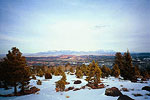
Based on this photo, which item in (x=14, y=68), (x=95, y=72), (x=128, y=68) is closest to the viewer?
(x=14, y=68)

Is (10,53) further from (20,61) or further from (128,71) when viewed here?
(128,71)

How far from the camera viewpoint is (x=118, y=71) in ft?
110

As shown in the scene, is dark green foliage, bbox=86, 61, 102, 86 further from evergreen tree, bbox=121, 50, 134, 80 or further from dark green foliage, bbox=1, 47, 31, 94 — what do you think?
dark green foliage, bbox=1, 47, 31, 94

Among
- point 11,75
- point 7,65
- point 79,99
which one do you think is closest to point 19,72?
point 11,75

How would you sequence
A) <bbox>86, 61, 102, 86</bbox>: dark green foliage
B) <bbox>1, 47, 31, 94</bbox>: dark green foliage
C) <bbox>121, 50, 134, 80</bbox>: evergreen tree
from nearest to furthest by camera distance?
<bbox>1, 47, 31, 94</bbox>: dark green foliage
<bbox>86, 61, 102, 86</bbox>: dark green foliage
<bbox>121, 50, 134, 80</bbox>: evergreen tree

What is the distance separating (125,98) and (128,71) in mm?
22439

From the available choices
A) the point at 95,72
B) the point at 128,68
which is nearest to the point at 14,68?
the point at 95,72

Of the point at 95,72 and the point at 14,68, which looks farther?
the point at 95,72

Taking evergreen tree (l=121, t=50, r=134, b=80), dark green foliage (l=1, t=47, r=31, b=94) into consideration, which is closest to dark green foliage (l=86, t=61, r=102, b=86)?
evergreen tree (l=121, t=50, r=134, b=80)

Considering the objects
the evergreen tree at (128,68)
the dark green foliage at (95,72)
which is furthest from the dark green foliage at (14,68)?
the evergreen tree at (128,68)

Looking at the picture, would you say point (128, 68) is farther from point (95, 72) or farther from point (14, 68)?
point (14, 68)

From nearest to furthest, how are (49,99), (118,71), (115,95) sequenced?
(115,95) → (49,99) → (118,71)

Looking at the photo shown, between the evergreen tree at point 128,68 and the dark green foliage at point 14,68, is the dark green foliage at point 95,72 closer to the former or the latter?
the evergreen tree at point 128,68

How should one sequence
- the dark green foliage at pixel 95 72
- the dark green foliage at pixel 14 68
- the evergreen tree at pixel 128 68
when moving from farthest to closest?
the evergreen tree at pixel 128 68 → the dark green foliage at pixel 95 72 → the dark green foliage at pixel 14 68
